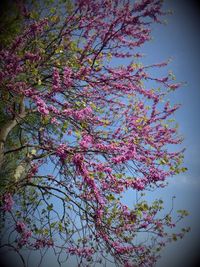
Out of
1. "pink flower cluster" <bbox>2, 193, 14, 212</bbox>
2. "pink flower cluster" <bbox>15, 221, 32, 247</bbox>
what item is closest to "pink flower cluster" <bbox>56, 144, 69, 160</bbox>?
"pink flower cluster" <bbox>2, 193, 14, 212</bbox>

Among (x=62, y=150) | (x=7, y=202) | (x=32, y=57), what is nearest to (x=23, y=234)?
(x=7, y=202)

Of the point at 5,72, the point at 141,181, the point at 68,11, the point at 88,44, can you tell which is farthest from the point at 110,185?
the point at 68,11

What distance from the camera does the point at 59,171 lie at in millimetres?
6777

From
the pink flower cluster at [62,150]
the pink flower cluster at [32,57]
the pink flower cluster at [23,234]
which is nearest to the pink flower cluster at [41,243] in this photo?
the pink flower cluster at [23,234]

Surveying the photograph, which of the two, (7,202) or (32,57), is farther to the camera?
(32,57)

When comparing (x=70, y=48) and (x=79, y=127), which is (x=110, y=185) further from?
(x=70, y=48)

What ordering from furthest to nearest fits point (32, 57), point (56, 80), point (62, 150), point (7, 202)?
point (32, 57) → point (56, 80) → point (7, 202) → point (62, 150)

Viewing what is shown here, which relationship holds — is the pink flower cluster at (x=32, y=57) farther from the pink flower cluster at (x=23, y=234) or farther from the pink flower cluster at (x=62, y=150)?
the pink flower cluster at (x=23, y=234)

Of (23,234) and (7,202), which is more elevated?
(7,202)

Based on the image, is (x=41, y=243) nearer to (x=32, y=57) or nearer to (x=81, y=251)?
(x=81, y=251)

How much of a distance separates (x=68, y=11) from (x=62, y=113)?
3509mm

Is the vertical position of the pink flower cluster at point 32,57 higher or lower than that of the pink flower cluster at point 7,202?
higher

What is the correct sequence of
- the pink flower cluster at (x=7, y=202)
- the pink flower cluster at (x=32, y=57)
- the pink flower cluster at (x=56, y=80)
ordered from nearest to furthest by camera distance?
the pink flower cluster at (x=7, y=202) → the pink flower cluster at (x=56, y=80) → the pink flower cluster at (x=32, y=57)

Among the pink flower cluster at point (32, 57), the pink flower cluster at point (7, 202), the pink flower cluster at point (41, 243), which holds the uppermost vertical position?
the pink flower cluster at point (32, 57)
